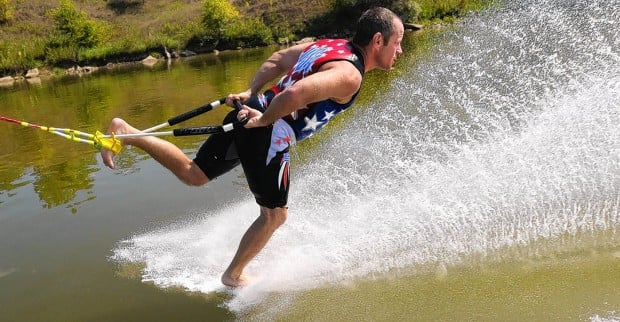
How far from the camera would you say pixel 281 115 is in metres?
3.47

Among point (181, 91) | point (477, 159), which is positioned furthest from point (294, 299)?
point (181, 91)

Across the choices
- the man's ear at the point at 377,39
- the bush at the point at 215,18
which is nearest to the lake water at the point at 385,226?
the man's ear at the point at 377,39

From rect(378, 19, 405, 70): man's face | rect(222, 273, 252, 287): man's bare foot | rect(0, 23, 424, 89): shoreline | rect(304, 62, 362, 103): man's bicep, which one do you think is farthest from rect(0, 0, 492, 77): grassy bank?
rect(222, 273, 252, 287): man's bare foot

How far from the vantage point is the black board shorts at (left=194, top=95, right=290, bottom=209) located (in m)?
3.86

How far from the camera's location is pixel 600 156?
15.3ft

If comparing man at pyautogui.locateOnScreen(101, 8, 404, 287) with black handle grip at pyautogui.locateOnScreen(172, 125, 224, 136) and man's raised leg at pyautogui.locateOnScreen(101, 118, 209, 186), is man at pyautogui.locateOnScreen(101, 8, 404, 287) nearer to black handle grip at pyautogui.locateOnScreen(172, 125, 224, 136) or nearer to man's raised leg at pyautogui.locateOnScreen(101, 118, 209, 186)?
man's raised leg at pyautogui.locateOnScreen(101, 118, 209, 186)

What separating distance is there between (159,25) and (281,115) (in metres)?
52.8

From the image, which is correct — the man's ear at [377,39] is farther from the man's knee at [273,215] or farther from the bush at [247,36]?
the bush at [247,36]

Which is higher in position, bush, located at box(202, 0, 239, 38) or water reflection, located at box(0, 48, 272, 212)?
bush, located at box(202, 0, 239, 38)

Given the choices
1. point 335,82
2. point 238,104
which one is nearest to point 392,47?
point 335,82

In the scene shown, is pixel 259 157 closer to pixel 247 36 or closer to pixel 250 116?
pixel 250 116

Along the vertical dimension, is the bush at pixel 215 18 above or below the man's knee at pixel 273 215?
above

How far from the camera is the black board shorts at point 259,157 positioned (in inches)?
152

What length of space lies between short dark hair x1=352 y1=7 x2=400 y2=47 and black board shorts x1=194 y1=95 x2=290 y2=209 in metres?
0.94
